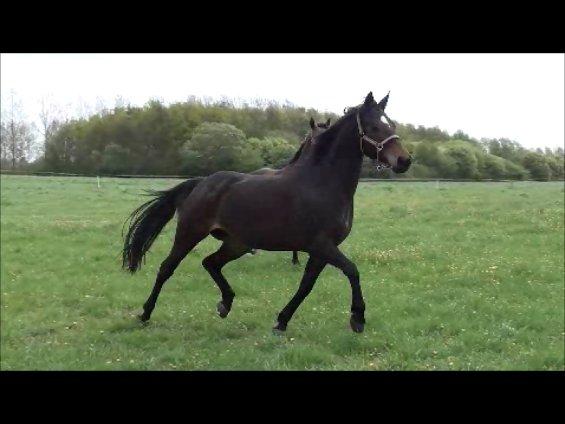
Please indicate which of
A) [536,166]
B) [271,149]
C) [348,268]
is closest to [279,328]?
[348,268]

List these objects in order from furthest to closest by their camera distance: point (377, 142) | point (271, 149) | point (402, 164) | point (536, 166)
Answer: point (536, 166) < point (271, 149) < point (377, 142) < point (402, 164)

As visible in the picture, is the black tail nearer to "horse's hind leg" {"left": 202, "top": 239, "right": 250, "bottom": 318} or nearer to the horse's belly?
"horse's hind leg" {"left": 202, "top": 239, "right": 250, "bottom": 318}

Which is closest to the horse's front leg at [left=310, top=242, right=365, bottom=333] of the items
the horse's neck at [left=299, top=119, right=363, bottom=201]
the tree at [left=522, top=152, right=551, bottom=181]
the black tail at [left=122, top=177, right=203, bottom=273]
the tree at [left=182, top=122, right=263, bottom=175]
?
the horse's neck at [left=299, top=119, right=363, bottom=201]

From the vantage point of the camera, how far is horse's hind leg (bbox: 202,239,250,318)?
7.55m

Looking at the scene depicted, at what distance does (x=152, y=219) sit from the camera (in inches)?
315

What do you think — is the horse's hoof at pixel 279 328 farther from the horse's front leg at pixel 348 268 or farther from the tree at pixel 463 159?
the tree at pixel 463 159

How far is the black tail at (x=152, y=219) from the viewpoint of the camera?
26.0ft

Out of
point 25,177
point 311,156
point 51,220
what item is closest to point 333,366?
point 311,156

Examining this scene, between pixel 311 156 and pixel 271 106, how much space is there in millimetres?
13949

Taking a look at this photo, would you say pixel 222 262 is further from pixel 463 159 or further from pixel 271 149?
pixel 463 159

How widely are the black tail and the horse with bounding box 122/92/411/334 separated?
60 cm

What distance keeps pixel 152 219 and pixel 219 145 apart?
444 centimetres

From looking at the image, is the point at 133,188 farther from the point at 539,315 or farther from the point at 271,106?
the point at 539,315

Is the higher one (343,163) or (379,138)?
(379,138)
